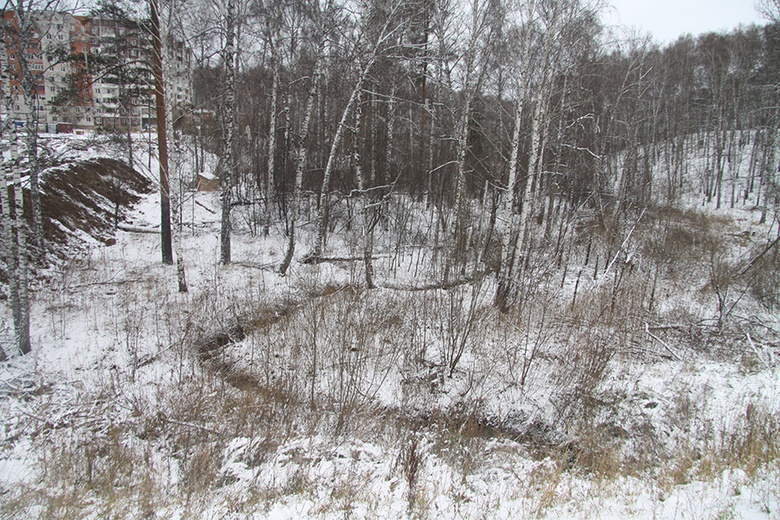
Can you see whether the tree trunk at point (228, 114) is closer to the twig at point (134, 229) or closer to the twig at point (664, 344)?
the twig at point (134, 229)

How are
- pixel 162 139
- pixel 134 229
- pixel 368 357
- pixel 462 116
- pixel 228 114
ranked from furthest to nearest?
pixel 134 229
pixel 462 116
pixel 228 114
pixel 162 139
pixel 368 357

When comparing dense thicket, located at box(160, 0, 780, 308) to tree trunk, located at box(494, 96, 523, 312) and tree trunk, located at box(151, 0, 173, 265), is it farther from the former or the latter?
tree trunk, located at box(151, 0, 173, 265)

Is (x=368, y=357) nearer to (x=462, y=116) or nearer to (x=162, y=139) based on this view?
(x=462, y=116)

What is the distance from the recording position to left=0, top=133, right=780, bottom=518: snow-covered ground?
3754mm

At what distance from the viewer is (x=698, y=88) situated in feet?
102

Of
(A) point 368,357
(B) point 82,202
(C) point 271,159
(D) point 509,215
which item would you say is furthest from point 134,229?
(D) point 509,215

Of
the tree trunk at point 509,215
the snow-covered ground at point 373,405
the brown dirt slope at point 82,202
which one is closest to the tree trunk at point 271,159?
the brown dirt slope at point 82,202

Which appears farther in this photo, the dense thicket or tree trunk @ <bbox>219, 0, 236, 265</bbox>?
tree trunk @ <bbox>219, 0, 236, 265</bbox>

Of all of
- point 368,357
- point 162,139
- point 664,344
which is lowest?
point 368,357

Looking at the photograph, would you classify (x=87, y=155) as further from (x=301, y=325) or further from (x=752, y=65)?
(x=752, y=65)

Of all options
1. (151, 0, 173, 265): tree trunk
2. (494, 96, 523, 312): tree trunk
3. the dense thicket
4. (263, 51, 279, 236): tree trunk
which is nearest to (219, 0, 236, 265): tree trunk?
the dense thicket

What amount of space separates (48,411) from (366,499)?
4927mm

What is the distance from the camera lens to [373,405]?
20.5 ft

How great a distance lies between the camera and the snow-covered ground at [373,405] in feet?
12.3
